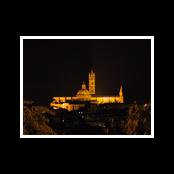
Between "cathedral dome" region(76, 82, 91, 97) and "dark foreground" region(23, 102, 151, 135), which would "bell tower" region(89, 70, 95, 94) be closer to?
"cathedral dome" region(76, 82, 91, 97)

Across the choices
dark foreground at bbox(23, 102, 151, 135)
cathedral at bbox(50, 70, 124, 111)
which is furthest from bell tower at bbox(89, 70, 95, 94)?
dark foreground at bbox(23, 102, 151, 135)

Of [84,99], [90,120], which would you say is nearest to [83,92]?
[84,99]

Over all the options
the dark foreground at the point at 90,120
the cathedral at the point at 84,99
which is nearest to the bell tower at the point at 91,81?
the cathedral at the point at 84,99

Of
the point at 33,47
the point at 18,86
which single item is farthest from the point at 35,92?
the point at 33,47

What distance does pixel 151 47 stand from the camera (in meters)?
3.73

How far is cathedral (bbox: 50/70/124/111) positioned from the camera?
3770 millimetres

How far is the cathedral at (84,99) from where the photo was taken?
12.4 ft

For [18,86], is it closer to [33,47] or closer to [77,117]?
[33,47]

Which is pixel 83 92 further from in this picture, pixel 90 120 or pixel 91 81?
pixel 90 120

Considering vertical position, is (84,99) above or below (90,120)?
above

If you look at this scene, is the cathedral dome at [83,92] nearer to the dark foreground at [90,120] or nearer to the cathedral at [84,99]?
the cathedral at [84,99]

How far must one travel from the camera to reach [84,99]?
3787mm

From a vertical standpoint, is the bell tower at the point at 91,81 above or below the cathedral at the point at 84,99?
above

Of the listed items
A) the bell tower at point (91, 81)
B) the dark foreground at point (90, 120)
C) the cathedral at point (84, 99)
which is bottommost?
the dark foreground at point (90, 120)
